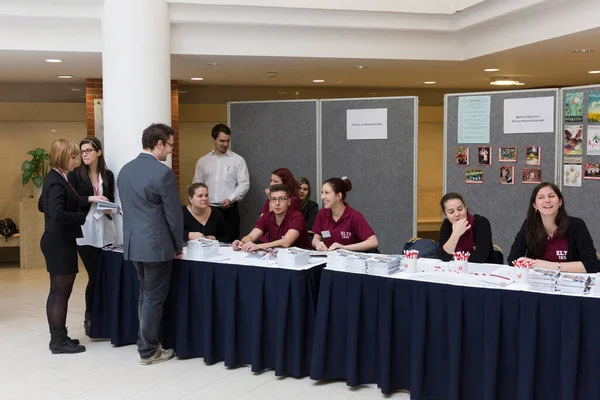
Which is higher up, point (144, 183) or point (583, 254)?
point (144, 183)

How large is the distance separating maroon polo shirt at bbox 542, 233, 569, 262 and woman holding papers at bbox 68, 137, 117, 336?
3.13 metres

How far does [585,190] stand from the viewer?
569 centimetres

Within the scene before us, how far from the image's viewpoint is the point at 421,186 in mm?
11305

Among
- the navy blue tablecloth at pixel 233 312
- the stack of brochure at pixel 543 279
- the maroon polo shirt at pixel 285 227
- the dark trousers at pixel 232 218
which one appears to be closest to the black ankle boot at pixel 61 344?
the navy blue tablecloth at pixel 233 312

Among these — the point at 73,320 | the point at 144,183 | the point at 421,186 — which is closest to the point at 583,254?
the point at 144,183

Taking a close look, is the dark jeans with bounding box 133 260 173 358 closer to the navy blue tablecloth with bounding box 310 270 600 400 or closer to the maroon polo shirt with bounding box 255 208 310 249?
the maroon polo shirt with bounding box 255 208 310 249

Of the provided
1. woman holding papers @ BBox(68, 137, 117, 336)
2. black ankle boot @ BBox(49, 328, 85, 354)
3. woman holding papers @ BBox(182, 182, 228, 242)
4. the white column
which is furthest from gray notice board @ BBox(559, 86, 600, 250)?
black ankle boot @ BBox(49, 328, 85, 354)

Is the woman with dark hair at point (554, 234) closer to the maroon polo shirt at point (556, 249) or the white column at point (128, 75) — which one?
the maroon polo shirt at point (556, 249)

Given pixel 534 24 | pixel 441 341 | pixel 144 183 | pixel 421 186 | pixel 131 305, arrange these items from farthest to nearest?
pixel 421 186, pixel 534 24, pixel 131 305, pixel 144 183, pixel 441 341

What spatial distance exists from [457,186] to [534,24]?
61.2 inches

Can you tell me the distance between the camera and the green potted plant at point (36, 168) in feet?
29.3

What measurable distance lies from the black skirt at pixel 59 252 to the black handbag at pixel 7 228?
4.43 meters

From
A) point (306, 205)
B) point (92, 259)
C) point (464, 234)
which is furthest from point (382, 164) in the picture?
point (92, 259)

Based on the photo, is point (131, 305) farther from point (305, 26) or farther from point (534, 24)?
point (534, 24)
